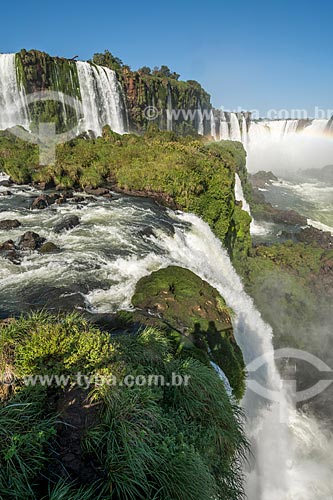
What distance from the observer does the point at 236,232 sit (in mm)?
19875

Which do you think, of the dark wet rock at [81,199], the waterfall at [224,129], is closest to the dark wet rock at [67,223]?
the dark wet rock at [81,199]

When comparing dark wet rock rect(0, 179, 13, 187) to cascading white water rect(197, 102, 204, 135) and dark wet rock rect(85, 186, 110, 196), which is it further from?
cascading white water rect(197, 102, 204, 135)

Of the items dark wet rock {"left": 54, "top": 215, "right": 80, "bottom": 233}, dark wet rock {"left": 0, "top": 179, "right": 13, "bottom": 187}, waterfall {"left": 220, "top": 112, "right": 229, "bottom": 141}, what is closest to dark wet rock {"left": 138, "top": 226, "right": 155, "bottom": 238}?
dark wet rock {"left": 54, "top": 215, "right": 80, "bottom": 233}

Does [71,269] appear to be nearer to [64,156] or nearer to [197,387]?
[197,387]

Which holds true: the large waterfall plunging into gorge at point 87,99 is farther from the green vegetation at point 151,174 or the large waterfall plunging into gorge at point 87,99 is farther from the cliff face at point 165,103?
the green vegetation at point 151,174

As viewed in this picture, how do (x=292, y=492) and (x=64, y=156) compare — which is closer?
(x=292, y=492)

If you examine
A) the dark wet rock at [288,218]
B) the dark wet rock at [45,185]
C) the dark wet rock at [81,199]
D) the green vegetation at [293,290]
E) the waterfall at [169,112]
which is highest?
the waterfall at [169,112]

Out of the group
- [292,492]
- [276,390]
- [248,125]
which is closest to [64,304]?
[276,390]

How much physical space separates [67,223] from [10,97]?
23.8m

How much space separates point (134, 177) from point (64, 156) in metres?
5.80

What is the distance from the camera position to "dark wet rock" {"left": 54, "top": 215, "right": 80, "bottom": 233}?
11.3m

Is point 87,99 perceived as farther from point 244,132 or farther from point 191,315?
point 244,132

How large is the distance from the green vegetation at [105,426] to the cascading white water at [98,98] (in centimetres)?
3229

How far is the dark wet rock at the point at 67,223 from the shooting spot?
37.1 ft
